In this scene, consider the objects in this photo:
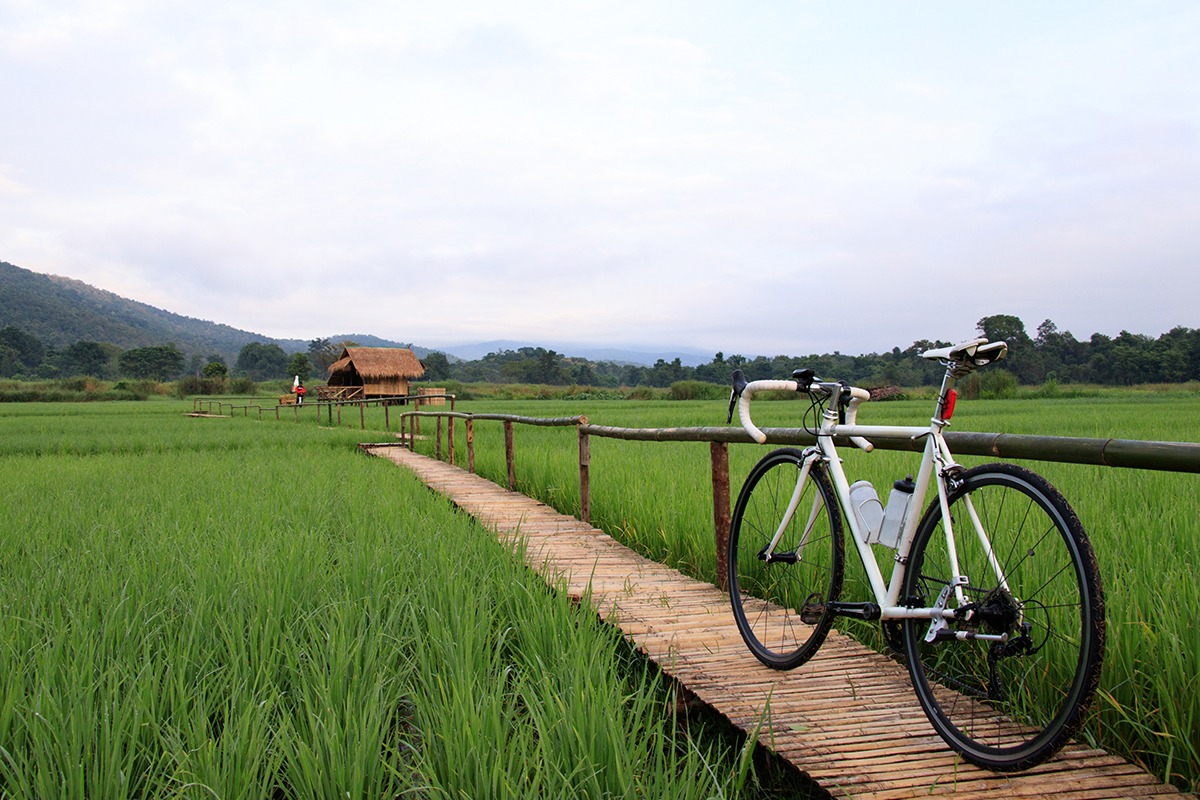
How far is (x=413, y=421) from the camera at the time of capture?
14.5 metres

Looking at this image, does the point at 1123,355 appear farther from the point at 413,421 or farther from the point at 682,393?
the point at 413,421

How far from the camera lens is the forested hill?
338ft

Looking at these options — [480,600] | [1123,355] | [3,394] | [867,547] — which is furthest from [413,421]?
[1123,355]

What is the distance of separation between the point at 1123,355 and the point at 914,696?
6011 cm

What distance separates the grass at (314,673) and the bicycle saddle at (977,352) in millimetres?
1132

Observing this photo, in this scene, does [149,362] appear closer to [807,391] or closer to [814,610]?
[807,391]

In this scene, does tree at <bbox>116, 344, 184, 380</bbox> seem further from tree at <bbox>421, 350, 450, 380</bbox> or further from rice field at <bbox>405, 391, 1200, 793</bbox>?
rice field at <bbox>405, 391, 1200, 793</bbox>

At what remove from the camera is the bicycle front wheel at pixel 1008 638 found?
1.62 meters

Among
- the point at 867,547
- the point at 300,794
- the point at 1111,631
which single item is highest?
the point at 867,547

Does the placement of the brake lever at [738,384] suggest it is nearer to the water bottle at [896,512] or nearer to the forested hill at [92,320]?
the water bottle at [896,512]

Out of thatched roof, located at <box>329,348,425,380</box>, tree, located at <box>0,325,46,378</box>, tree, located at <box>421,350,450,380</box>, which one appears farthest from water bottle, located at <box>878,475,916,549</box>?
tree, located at <box>0,325,46,378</box>

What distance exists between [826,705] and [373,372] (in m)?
42.0

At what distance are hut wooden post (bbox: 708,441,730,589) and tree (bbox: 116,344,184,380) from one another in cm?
8450

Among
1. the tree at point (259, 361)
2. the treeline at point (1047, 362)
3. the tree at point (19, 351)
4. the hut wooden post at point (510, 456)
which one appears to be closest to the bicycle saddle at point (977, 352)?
the hut wooden post at point (510, 456)
